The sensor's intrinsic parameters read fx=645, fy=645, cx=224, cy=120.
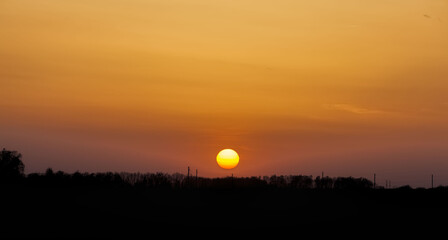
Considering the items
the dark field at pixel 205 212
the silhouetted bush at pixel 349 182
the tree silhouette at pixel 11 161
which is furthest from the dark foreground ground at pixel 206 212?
the tree silhouette at pixel 11 161

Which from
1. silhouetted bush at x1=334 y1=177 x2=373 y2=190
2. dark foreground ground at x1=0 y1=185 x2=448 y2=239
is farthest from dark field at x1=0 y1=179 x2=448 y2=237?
silhouetted bush at x1=334 y1=177 x2=373 y2=190

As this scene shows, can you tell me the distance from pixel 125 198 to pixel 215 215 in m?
7.11

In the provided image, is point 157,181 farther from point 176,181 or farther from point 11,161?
point 11,161

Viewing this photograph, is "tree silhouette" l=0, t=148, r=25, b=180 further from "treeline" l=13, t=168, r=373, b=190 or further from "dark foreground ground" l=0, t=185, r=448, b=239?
"dark foreground ground" l=0, t=185, r=448, b=239

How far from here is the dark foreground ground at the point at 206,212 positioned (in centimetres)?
2900

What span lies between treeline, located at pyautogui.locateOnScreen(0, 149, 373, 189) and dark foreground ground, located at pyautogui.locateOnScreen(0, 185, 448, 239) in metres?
6.66

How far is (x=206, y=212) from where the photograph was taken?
35562 mm

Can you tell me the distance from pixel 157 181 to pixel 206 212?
27878 mm

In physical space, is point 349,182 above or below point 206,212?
above

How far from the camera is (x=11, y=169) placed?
284 ft

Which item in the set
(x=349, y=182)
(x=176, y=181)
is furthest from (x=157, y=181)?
(x=349, y=182)

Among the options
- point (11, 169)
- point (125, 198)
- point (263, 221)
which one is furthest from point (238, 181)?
point (11, 169)

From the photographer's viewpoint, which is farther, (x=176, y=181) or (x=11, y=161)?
(x=11, y=161)

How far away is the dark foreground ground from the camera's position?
95.1 feet
